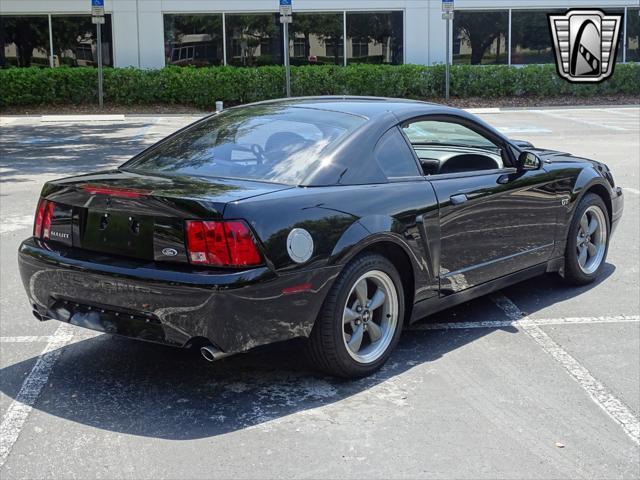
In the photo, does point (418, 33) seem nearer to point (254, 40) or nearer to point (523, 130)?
point (254, 40)

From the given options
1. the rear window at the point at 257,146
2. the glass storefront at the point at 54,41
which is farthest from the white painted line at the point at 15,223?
the glass storefront at the point at 54,41

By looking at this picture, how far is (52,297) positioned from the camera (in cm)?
480

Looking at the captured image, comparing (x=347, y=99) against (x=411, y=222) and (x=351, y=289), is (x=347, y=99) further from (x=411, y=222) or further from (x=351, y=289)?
(x=351, y=289)

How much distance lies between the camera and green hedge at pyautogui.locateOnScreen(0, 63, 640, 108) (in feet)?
83.4

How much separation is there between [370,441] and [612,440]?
113cm

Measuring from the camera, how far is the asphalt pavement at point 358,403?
3947 millimetres

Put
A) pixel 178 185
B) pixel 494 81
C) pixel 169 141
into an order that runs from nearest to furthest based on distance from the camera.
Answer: pixel 178 185, pixel 169 141, pixel 494 81

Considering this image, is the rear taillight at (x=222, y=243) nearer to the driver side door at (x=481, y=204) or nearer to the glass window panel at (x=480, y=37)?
the driver side door at (x=481, y=204)

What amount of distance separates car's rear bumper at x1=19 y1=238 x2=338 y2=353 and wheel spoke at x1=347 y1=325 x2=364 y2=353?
0.38m

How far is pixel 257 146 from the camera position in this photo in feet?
16.9

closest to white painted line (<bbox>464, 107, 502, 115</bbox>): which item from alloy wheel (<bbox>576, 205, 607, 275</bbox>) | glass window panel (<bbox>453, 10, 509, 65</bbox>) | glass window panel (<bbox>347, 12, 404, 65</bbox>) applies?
glass window panel (<bbox>453, 10, 509, 65</bbox>)

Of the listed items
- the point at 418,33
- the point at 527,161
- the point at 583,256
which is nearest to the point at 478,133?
the point at 527,161

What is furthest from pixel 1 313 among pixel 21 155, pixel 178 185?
pixel 21 155

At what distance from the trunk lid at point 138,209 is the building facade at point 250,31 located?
919 inches
